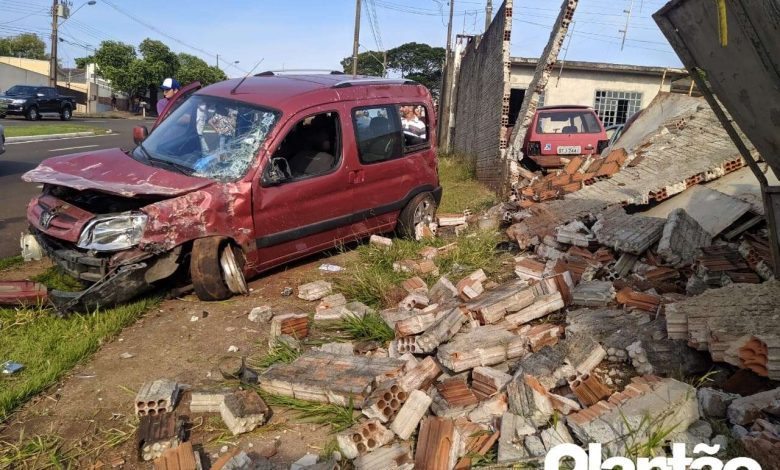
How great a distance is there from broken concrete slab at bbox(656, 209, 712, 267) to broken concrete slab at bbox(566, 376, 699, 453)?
2.10m

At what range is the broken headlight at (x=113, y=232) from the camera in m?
4.60

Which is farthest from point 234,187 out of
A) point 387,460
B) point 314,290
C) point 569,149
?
point 569,149

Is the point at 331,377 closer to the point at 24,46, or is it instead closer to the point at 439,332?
the point at 439,332

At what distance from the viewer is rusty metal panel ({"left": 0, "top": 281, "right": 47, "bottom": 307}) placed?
4.60 m

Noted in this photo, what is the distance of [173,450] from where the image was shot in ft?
9.71

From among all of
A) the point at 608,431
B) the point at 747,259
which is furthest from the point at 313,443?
the point at 747,259

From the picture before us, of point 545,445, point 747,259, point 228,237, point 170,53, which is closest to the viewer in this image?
point 545,445

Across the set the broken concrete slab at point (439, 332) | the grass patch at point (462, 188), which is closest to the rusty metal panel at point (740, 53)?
the broken concrete slab at point (439, 332)

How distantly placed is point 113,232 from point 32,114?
28.5 meters

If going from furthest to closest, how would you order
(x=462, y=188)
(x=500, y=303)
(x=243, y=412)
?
(x=462, y=188) < (x=500, y=303) < (x=243, y=412)

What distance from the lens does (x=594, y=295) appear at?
14.7 ft

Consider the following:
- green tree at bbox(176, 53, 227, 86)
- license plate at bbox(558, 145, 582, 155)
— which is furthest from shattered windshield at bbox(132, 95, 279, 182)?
green tree at bbox(176, 53, 227, 86)

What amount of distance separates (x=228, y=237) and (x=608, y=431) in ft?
11.1

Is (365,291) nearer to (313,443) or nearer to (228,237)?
(228,237)
